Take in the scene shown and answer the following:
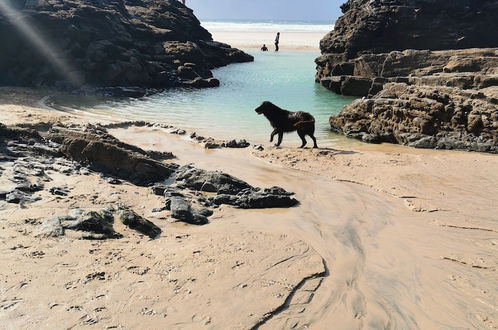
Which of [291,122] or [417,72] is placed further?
[417,72]

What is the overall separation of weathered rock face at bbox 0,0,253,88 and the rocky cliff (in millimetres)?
9871

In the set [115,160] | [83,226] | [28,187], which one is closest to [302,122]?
[115,160]

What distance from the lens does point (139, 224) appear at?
Result: 210 inches

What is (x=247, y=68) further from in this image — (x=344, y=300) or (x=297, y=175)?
(x=344, y=300)

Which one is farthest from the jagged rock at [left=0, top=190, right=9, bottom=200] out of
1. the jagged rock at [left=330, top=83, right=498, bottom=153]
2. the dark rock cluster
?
the jagged rock at [left=330, top=83, right=498, bottom=153]

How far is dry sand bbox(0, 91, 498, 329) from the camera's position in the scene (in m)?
3.76

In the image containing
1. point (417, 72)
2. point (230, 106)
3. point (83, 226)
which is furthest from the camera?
point (417, 72)

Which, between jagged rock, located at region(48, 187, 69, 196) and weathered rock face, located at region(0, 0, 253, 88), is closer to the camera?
jagged rock, located at region(48, 187, 69, 196)

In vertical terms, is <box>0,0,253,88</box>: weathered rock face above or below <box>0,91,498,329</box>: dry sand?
above

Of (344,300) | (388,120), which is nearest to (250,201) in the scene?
(344,300)

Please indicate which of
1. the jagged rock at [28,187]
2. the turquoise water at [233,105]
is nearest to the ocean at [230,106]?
the turquoise water at [233,105]

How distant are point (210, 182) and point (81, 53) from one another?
20.0 m

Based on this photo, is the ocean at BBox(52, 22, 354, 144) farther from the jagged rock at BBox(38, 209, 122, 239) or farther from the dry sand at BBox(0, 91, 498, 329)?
the jagged rock at BBox(38, 209, 122, 239)

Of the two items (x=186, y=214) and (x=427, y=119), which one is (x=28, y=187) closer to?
(x=186, y=214)
